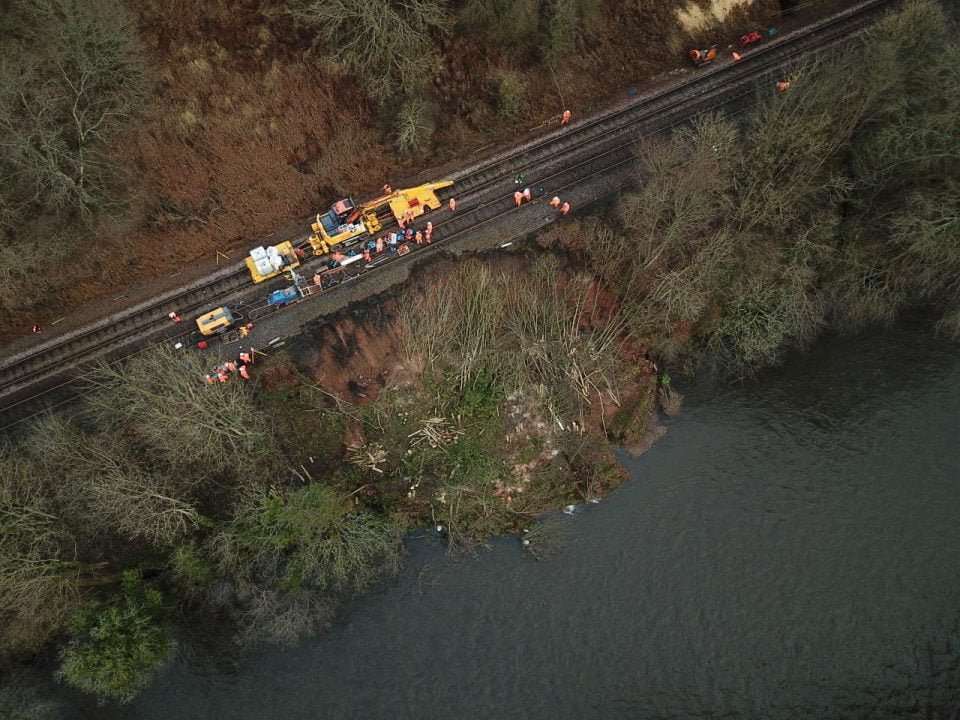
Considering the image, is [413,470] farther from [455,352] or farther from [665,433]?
[665,433]

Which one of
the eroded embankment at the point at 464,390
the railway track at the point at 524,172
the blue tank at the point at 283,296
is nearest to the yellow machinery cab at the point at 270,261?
the railway track at the point at 524,172

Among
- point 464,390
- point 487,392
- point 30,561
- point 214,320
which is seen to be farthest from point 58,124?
point 487,392

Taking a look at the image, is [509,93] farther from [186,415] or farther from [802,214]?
[186,415]

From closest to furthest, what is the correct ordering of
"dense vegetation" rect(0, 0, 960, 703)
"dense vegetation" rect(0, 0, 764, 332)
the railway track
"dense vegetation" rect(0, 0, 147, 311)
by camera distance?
"dense vegetation" rect(0, 0, 147, 311), "dense vegetation" rect(0, 0, 960, 703), "dense vegetation" rect(0, 0, 764, 332), the railway track

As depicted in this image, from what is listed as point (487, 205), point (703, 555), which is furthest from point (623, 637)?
point (487, 205)

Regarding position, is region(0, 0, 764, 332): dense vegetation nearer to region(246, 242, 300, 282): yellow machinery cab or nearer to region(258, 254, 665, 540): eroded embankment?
region(246, 242, 300, 282): yellow machinery cab

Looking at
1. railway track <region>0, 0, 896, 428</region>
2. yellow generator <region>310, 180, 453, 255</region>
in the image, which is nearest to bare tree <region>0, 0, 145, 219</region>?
railway track <region>0, 0, 896, 428</region>
